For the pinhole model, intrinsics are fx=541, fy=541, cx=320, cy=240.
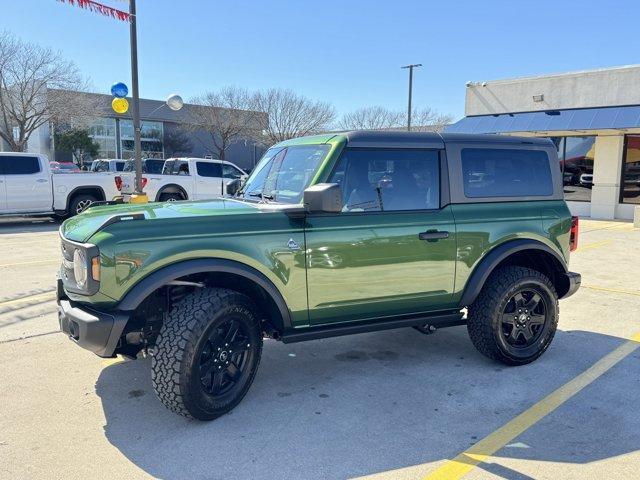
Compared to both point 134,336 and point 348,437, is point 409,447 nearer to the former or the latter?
point 348,437

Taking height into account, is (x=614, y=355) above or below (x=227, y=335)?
below

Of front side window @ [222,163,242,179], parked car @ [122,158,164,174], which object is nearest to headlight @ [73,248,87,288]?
front side window @ [222,163,242,179]

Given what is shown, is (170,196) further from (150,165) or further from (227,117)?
(227,117)

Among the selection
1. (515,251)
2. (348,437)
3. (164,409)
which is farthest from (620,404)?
(164,409)

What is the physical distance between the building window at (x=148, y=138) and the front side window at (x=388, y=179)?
174 feet

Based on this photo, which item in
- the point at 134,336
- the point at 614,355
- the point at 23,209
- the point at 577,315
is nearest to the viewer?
the point at 134,336

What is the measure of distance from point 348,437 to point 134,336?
1.52 meters

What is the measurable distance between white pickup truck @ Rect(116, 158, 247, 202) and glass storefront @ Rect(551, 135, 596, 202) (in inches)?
430

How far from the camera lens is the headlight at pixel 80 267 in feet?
10.8

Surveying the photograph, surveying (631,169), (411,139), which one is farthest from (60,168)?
(411,139)

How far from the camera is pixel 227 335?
3635 mm

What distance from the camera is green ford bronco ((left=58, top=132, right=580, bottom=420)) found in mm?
3381

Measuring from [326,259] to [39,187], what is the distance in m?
12.9

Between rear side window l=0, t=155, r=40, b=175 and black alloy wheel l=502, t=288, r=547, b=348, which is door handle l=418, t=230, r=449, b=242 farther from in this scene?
rear side window l=0, t=155, r=40, b=175
